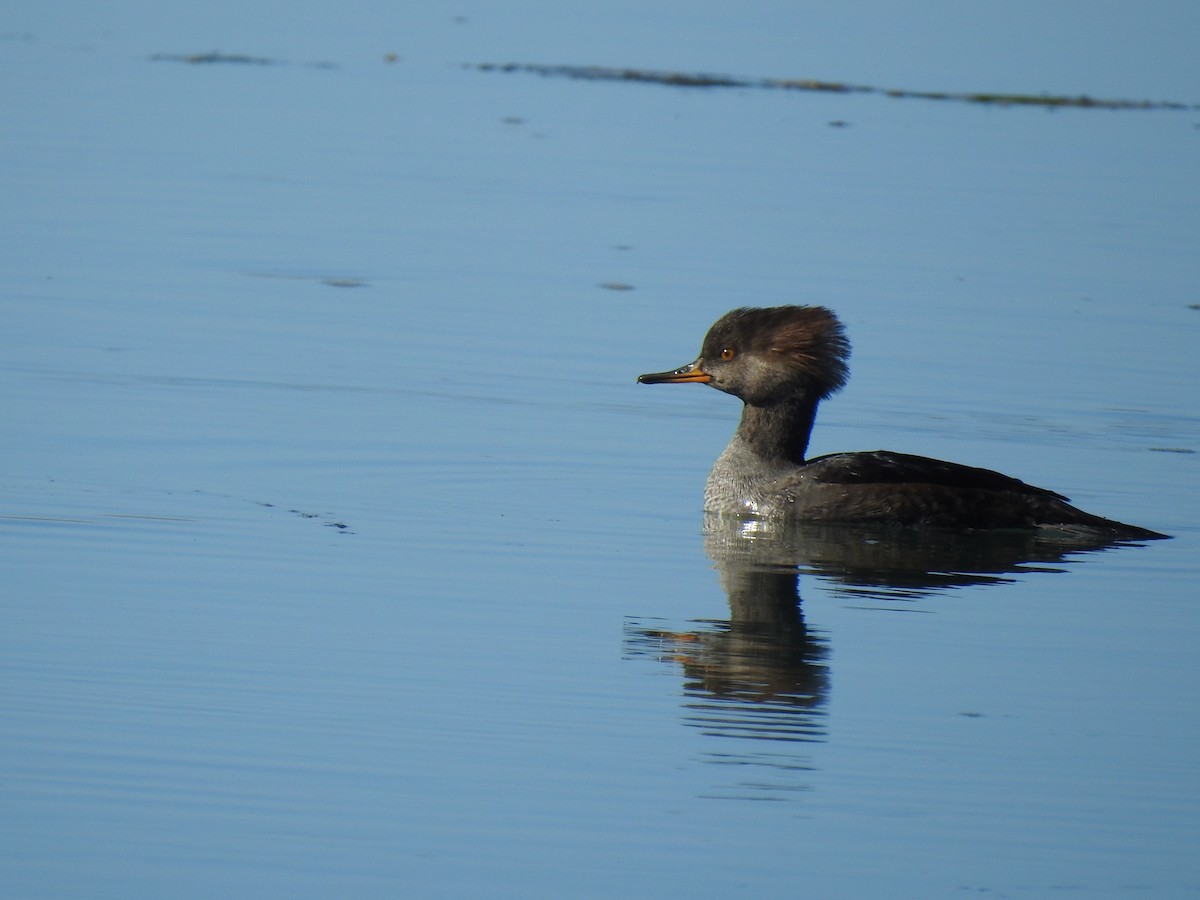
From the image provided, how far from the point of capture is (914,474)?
35.4 ft

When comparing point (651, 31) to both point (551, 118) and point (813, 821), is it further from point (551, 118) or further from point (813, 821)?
point (813, 821)

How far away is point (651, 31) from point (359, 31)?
488 cm

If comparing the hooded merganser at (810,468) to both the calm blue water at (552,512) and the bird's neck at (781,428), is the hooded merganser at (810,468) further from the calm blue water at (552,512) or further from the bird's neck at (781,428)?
the calm blue water at (552,512)

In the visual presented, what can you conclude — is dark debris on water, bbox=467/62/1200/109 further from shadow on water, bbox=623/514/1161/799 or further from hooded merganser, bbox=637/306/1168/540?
shadow on water, bbox=623/514/1161/799

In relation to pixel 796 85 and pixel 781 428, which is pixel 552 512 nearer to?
pixel 781 428

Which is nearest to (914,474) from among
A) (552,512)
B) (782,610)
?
(552,512)

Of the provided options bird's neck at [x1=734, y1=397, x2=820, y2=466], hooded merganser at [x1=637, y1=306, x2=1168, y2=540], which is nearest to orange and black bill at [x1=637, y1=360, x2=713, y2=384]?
hooded merganser at [x1=637, y1=306, x2=1168, y2=540]

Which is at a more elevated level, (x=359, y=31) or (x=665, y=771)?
(x=359, y=31)

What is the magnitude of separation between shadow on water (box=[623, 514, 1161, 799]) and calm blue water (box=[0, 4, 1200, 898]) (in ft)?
0.09

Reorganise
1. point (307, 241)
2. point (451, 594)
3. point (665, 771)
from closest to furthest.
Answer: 1. point (665, 771)
2. point (451, 594)
3. point (307, 241)

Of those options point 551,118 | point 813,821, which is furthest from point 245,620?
point 551,118

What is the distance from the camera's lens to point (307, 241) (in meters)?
17.1

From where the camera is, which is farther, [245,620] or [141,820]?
[245,620]

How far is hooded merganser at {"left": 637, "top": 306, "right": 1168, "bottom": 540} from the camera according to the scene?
10734mm
